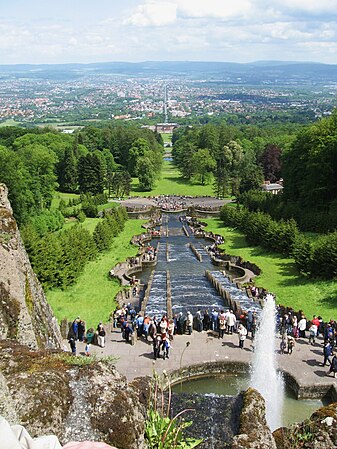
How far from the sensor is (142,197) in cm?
8344

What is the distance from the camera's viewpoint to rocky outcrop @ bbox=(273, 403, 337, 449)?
9188 millimetres

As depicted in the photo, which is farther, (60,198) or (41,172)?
(60,198)

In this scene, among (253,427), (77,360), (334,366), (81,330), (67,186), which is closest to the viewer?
(77,360)

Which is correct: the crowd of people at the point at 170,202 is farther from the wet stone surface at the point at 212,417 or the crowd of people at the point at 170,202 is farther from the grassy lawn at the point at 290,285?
the wet stone surface at the point at 212,417

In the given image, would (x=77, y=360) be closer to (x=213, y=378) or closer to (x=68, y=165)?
(x=213, y=378)

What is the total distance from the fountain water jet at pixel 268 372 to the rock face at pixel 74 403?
9.62 metres

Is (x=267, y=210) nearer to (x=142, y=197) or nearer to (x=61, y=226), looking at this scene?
(x=61, y=226)

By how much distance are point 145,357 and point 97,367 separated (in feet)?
40.3

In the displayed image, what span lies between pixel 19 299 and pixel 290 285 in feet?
78.6

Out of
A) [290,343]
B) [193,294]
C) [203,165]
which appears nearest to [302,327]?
[290,343]

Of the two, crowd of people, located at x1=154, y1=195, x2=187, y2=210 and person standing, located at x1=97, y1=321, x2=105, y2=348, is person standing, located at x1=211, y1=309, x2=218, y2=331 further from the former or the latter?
crowd of people, located at x1=154, y1=195, x2=187, y2=210

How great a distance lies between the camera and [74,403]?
777cm

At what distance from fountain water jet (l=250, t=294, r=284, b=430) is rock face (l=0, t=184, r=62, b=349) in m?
7.75

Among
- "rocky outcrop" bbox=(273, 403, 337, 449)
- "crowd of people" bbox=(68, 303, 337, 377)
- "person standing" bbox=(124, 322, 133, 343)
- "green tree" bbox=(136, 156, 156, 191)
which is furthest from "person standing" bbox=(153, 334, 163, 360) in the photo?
"green tree" bbox=(136, 156, 156, 191)
